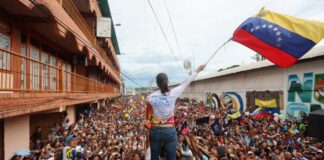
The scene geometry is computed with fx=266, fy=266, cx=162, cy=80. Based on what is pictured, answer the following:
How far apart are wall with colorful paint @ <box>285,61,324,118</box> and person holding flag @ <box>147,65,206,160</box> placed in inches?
568

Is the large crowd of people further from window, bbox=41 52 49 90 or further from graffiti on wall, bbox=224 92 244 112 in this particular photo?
graffiti on wall, bbox=224 92 244 112

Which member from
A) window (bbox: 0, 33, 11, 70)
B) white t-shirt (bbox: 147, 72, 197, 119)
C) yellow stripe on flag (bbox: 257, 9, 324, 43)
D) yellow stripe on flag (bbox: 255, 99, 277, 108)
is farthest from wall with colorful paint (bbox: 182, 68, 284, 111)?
white t-shirt (bbox: 147, 72, 197, 119)

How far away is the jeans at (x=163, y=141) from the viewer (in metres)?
3.22

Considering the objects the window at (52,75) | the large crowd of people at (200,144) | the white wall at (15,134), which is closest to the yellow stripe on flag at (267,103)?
the large crowd of people at (200,144)

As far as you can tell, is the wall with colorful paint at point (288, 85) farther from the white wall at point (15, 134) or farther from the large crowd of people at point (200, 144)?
the white wall at point (15, 134)

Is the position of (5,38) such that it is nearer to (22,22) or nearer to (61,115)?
(22,22)

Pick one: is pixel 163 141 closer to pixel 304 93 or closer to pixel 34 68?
pixel 34 68

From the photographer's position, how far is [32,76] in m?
8.59

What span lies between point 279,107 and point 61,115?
46.6 ft

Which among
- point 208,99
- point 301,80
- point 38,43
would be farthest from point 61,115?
point 208,99

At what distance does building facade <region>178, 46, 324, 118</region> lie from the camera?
50.0 ft

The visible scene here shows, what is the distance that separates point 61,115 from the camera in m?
13.3

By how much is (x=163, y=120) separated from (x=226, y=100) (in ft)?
84.6

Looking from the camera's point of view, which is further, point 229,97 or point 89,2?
point 229,97
